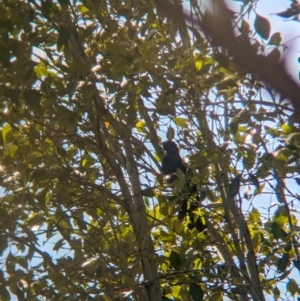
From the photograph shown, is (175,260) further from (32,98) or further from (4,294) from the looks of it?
(32,98)

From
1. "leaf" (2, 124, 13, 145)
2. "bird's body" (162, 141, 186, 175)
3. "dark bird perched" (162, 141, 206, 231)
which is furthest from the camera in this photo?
"bird's body" (162, 141, 186, 175)

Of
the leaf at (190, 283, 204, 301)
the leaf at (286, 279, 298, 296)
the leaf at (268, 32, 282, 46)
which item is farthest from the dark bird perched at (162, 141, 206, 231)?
the leaf at (268, 32, 282, 46)

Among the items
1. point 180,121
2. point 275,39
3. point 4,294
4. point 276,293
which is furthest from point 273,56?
point 276,293

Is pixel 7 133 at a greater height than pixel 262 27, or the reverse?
pixel 7 133

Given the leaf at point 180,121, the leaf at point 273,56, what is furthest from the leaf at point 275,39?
the leaf at point 180,121

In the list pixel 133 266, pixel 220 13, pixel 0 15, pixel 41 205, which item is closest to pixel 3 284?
pixel 41 205

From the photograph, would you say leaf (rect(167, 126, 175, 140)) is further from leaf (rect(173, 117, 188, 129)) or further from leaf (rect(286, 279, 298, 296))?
leaf (rect(286, 279, 298, 296))

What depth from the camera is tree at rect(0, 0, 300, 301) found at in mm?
2270

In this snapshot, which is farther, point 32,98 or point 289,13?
point 32,98

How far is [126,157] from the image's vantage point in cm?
307

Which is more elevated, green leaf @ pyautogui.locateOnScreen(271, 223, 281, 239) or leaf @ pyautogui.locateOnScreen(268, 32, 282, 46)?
leaf @ pyautogui.locateOnScreen(268, 32, 282, 46)

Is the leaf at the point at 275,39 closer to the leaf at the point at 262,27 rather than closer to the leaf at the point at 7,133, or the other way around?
the leaf at the point at 262,27

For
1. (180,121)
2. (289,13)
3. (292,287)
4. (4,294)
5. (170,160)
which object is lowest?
(292,287)

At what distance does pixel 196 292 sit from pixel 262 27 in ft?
3.56
